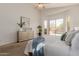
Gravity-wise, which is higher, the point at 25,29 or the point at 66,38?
the point at 25,29

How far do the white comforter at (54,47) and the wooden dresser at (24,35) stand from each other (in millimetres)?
117

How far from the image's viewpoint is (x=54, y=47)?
1942 mm

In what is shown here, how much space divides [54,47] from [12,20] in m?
0.96

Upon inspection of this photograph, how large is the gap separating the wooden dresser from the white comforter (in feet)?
0.38

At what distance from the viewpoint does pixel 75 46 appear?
67.7 inches

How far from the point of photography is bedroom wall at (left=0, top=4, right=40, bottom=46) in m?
2.00

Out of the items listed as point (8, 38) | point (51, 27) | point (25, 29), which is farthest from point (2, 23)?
point (51, 27)

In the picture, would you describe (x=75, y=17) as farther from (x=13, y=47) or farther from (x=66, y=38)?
(x=13, y=47)

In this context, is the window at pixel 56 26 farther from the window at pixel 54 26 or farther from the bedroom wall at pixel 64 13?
the bedroom wall at pixel 64 13

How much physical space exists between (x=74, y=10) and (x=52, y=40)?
71cm

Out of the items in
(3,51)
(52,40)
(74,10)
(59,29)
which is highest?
(74,10)

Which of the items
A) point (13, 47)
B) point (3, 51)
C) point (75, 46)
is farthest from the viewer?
point (13, 47)

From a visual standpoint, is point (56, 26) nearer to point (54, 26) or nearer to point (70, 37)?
point (54, 26)

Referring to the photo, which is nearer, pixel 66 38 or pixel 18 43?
pixel 66 38
